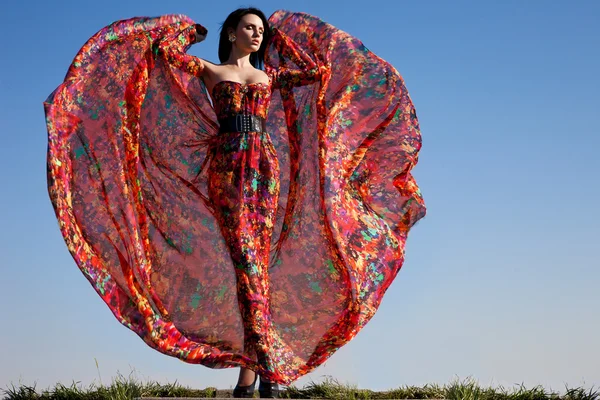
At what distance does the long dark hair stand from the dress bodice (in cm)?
47

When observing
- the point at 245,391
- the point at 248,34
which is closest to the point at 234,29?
the point at 248,34

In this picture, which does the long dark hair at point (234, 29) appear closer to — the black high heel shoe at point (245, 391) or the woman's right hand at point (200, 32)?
the woman's right hand at point (200, 32)

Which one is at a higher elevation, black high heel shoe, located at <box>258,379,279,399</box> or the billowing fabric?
the billowing fabric

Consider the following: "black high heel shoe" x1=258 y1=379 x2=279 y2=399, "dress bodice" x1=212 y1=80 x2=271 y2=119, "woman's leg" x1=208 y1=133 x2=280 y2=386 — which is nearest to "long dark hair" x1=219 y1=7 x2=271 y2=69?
"dress bodice" x1=212 y1=80 x2=271 y2=119

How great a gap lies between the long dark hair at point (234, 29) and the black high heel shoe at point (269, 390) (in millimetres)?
2428

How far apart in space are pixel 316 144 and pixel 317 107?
294 mm

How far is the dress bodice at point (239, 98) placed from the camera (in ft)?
18.1

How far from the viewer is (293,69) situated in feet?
19.4

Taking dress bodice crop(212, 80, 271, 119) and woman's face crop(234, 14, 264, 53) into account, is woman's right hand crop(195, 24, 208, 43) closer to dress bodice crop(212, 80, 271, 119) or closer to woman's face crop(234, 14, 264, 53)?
woman's face crop(234, 14, 264, 53)

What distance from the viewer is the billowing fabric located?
17.6ft

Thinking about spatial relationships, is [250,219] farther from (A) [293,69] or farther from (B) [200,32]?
(B) [200,32]

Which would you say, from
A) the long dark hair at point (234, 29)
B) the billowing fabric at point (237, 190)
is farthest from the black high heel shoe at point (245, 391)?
the long dark hair at point (234, 29)

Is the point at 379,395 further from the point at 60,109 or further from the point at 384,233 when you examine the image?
the point at 60,109

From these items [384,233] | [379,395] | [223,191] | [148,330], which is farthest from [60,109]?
[379,395]
